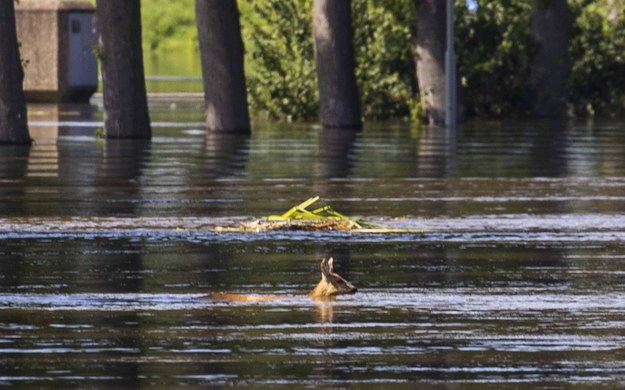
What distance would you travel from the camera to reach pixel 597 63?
143ft

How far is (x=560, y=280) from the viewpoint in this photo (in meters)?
11.9

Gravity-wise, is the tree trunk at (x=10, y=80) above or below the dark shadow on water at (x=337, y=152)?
above

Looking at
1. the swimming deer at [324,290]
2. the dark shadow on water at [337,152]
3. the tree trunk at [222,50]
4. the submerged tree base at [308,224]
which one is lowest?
the dark shadow on water at [337,152]

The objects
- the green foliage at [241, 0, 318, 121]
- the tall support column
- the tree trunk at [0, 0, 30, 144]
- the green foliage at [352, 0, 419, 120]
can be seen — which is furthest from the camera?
the green foliage at [241, 0, 318, 121]

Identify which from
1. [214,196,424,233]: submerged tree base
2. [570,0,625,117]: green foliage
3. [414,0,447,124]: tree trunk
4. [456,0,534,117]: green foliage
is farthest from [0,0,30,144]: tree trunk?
[570,0,625,117]: green foliage

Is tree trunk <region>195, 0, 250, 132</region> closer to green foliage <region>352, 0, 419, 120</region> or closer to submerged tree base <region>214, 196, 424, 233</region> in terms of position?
green foliage <region>352, 0, 419, 120</region>

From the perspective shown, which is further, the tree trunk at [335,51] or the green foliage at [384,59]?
the green foliage at [384,59]

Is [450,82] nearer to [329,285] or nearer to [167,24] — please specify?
[329,285]

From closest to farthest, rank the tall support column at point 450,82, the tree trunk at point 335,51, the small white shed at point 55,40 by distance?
the tree trunk at point 335,51, the tall support column at point 450,82, the small white shed at point 55,40

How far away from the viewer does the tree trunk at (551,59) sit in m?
41.1

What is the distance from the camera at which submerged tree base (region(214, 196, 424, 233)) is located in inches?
602

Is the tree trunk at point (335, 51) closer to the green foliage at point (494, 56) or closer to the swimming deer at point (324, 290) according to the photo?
the green foliage at point (494, 56)

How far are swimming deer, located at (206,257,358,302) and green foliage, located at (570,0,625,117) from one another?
32490mm

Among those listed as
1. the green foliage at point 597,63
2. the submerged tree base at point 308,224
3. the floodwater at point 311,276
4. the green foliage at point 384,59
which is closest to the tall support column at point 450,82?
the green foliage at point 384,59
